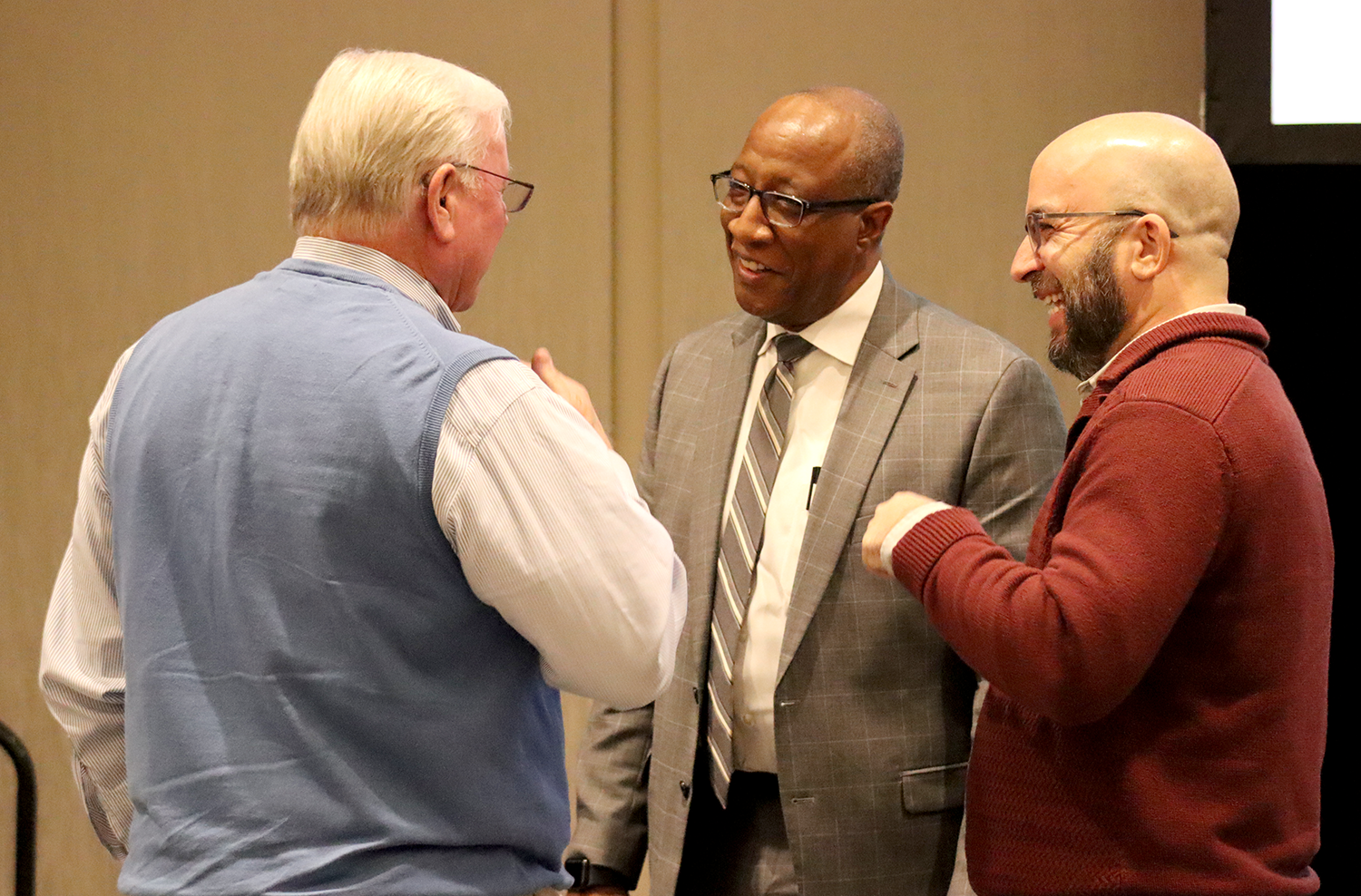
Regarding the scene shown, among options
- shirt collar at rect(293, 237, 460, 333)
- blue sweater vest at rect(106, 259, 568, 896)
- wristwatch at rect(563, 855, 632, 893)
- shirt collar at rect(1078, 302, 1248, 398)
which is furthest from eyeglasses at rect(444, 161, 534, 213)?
wristwatch at rect(563, 855, 632, 893)

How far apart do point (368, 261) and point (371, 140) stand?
128 millimetres

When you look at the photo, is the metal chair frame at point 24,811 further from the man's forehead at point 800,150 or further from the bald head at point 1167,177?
the bald head at point 1167,177

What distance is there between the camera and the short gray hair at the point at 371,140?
1.40m

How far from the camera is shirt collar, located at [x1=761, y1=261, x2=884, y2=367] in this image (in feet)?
6.64

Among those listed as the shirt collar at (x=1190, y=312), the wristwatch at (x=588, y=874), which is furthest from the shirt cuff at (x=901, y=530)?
the wristwatch at (x=588, y=874)

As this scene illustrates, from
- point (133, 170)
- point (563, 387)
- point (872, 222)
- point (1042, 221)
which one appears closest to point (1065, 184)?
point (1042, 221)

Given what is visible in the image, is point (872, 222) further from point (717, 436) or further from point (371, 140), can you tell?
point (371, 140)

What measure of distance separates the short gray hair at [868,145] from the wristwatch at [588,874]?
3.63 ft

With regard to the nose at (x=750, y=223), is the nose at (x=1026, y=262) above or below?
below

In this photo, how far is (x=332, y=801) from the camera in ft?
4.09

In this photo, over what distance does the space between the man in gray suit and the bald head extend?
A: 0.39 metres

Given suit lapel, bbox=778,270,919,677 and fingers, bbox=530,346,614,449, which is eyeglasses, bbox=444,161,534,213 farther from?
suit lapel, bbox=778,270,919,677

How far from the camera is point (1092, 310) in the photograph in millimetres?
1596

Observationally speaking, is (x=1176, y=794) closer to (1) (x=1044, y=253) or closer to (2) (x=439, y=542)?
(1) (x=1044, y=253)
